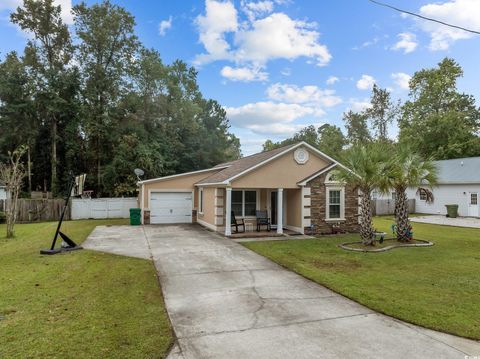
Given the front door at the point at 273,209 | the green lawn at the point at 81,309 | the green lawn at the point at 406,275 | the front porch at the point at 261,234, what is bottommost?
the green lawn at the point at 406,275

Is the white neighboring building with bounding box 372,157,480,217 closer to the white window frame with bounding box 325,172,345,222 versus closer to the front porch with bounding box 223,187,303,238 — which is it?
the white window frame with bounding box 325,172,345,222

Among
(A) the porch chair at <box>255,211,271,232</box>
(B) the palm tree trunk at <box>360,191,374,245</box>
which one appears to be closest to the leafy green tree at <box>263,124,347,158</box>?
(A) the porch chair at <box>255,211,271,232</box>

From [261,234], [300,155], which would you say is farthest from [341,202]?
[261,234]

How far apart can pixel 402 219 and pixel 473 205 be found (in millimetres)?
15009

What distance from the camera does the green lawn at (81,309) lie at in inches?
152

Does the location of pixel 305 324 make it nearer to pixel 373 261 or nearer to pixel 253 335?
pixel 253 335

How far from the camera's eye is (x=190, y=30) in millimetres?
18641

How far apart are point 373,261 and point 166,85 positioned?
2816 cm

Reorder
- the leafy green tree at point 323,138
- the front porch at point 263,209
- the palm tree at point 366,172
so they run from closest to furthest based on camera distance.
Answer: the palm tree at point 366,172
the front porch at point 263,209
the leafy green tree at point 323,138

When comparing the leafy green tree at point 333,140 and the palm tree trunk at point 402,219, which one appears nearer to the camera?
the palm tree trunk at point 402,219

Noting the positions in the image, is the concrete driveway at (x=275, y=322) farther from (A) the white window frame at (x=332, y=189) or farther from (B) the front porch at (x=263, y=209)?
(A) the white window frame at (x=332, y=189)

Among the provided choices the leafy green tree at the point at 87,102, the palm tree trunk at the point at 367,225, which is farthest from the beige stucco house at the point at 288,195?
the leafy green tree at the point at 87,102

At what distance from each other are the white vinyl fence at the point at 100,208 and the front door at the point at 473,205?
24.1 meters

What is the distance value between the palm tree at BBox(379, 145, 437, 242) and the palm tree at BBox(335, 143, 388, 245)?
0.35m
